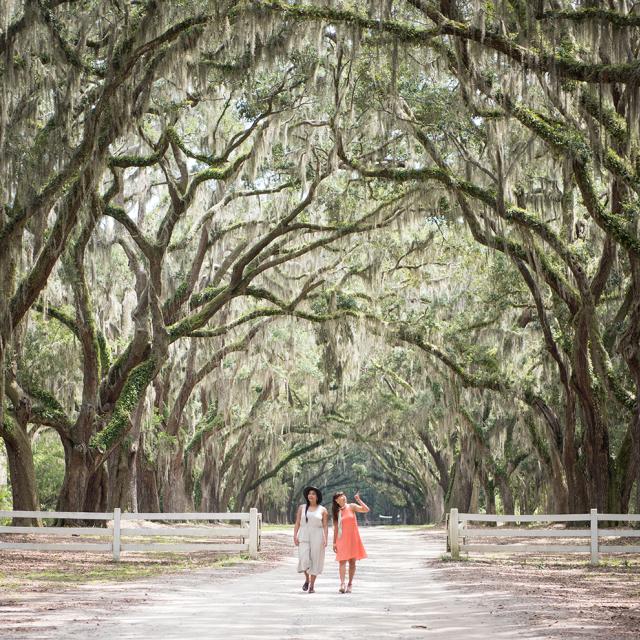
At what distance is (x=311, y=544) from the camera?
1030 cm

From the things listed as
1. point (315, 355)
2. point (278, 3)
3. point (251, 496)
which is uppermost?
point (278, 3)

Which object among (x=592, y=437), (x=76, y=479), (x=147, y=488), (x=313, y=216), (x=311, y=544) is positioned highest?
(x=313, y=216)

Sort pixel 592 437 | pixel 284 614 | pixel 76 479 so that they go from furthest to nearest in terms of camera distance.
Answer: pixel 592 437 → pixel 76 479 → pixel 284 614

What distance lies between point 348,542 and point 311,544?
0.42 meters

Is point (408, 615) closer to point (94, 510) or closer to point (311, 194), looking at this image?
point (311, 194)

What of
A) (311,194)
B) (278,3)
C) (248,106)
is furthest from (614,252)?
(278,3)

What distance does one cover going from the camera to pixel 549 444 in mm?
24094

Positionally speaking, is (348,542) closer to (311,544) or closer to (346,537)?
(346,537)

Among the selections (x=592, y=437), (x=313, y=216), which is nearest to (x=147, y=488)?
(x=313, y=216)

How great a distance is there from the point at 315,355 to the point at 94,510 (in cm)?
1277

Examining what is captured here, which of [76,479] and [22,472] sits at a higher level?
[22,472]

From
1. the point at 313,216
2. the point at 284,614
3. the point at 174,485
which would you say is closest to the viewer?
the point at 284,614

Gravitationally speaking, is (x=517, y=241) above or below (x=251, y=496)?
above

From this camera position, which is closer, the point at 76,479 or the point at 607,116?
the point at 607,116
